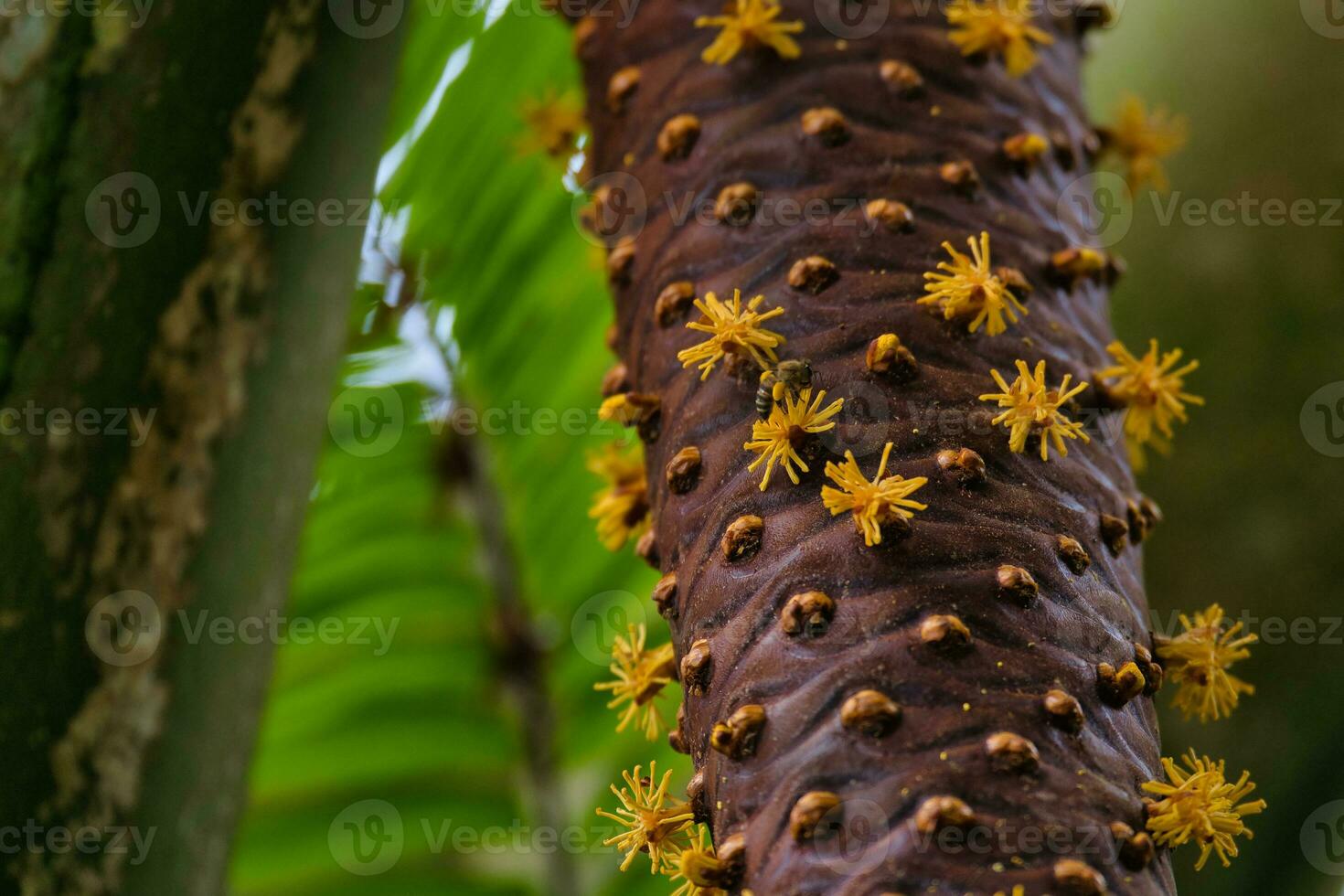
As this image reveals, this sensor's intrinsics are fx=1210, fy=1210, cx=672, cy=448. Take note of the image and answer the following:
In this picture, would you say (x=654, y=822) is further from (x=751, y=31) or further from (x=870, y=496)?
(x=751, y=31)

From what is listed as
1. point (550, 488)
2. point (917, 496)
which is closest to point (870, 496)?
point (917, 496)

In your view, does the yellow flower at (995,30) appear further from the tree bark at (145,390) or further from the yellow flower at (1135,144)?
the tree bark at (145,390)

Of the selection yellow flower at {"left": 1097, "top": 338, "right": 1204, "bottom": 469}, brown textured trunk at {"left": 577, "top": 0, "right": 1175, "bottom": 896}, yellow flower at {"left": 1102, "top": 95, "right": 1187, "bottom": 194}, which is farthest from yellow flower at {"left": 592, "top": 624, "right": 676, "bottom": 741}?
yellow flower at {"left": 1102, "top": 95, "right": 1187, "bottom": 194}

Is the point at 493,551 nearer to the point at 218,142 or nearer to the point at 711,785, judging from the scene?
the point at 218,142

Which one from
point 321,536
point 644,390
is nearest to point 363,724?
point 321,536

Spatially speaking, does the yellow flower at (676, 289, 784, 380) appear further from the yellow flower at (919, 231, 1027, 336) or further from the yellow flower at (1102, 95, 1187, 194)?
the yellow flower at (1102, 95, 1187, 194)

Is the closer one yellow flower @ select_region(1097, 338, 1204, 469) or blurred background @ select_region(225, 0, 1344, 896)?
yellow flower @ select_region(1097, 338, 1204, 469)

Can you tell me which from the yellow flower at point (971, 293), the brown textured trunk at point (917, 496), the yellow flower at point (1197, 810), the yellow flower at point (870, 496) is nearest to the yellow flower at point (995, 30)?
the brown textured trunk at point (917, 496)
